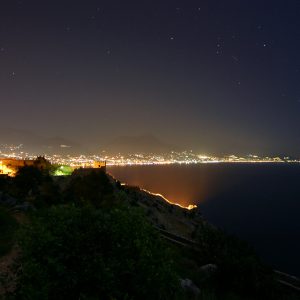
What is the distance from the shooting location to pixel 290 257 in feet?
139

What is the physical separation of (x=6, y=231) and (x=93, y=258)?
11512mm

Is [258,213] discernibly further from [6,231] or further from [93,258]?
[93,258]

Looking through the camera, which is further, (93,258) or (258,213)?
(258,213)

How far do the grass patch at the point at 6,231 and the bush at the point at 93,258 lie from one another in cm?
749

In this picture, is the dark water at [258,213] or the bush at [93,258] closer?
the bush at [93,258]

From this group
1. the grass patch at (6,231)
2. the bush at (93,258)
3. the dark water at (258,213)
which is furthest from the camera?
the dark water at (258,213)

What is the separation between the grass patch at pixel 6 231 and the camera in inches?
536

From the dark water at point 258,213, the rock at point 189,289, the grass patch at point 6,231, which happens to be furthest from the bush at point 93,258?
the dark water at point 258,213

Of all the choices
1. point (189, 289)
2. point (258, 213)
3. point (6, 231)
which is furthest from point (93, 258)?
point (258, 213)

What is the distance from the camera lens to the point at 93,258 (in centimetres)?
648

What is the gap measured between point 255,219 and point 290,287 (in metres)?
52.5

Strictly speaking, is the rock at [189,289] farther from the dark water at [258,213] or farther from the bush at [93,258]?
the dark water at [258,213]

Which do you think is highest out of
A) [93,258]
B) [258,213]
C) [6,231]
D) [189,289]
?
[93,258]

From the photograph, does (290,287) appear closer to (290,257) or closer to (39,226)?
(39,226)
